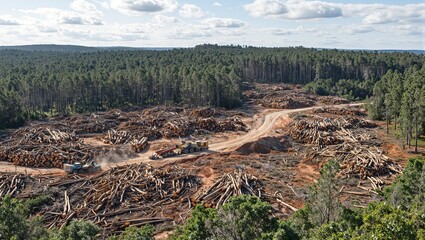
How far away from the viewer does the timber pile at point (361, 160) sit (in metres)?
42.3

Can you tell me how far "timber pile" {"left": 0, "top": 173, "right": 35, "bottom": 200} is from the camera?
36.7 metres

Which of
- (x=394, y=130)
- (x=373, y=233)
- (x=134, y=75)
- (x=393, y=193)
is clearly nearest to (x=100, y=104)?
(x=134, y=75)

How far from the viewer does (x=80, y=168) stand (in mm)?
42188

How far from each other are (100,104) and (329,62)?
264ft

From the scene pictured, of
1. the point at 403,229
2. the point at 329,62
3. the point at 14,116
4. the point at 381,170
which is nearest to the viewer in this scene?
the point at 403,229

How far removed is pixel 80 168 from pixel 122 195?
9.34m

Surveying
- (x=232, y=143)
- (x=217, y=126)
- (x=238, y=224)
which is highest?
(x=238, y=224)

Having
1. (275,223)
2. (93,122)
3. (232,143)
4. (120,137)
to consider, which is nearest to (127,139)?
(120,137)

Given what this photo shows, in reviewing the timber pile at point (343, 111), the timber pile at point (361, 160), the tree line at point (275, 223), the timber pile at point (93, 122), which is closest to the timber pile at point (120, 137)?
the timber pile at point (93, 122)

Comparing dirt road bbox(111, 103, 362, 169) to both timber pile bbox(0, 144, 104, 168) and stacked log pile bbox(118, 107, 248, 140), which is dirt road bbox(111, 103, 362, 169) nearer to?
stacked log pile bbox(118, 107, 248, 140)

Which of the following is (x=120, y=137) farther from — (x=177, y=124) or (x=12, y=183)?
(x=12, y=183)

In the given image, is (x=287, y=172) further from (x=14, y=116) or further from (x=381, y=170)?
(x=14, y=116)

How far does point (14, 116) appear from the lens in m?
67.6

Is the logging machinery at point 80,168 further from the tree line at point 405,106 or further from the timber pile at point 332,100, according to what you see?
the timber pile at point 332,100
